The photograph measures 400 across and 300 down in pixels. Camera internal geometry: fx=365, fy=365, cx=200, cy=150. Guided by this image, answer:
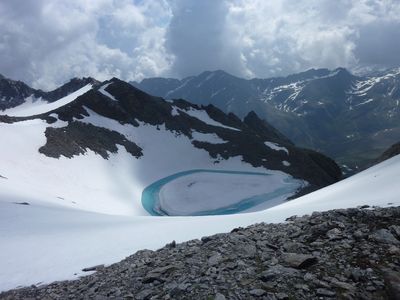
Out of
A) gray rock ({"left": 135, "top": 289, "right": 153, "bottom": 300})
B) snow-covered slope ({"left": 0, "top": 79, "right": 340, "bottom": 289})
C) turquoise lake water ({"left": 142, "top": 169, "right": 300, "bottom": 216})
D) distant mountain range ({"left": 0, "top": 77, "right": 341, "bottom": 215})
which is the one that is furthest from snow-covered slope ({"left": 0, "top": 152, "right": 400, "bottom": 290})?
turquoise lake water ({"left": 142, "top": 169, "right": 300, "bottom": 216})

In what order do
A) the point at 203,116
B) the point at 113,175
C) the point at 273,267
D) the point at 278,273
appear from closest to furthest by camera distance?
the point at 278,273
the point at 273,267
the point at 113,175
the point at 203,116

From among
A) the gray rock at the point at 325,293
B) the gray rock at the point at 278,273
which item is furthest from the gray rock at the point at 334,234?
the gray rock at the point at 325,293

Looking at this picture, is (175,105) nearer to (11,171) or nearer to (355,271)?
(11,171)

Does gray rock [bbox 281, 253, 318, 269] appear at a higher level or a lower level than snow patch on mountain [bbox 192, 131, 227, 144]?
lower

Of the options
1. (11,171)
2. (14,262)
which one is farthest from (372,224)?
(11,171)

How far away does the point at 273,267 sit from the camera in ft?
36.4

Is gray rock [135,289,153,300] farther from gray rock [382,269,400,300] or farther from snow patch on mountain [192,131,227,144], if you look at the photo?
Answer: snow patch on mountain [192,131,227,144]

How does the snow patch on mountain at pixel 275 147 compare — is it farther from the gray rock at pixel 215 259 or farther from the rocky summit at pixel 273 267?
the gray rock at pixel 215 259

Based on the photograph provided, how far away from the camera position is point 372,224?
13117 mm

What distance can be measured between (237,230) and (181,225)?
718 centimetres

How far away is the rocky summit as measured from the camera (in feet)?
32.5

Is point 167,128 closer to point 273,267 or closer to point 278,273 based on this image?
point 273,267

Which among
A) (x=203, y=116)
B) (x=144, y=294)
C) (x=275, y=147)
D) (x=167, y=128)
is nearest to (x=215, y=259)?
(x=144, y=294)

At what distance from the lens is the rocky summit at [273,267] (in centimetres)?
991
